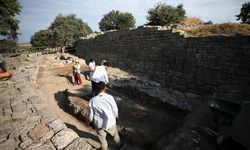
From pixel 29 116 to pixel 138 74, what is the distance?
30.2 feet

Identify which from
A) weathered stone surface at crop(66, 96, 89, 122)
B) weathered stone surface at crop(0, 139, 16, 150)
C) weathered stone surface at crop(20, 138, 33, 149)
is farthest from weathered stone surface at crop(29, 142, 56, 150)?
weathered stone surface at crop(66, 96, 89, 122)

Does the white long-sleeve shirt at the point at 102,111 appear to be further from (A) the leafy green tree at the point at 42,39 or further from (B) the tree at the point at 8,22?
(A) the leafy green tree at the point at 42,39

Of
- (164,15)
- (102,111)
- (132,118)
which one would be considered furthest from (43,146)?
(164,15)

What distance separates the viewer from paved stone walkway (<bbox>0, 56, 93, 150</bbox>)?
3756 mm

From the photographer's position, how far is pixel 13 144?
Answer: 12.5 feet

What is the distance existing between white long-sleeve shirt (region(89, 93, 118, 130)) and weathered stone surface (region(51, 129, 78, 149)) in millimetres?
605

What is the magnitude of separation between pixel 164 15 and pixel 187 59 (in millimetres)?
14829

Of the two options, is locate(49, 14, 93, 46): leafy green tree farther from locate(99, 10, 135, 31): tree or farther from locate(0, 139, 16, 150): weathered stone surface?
locate(0, 139, 16, 150): weathered stone surface

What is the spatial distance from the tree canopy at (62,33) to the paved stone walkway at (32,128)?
114 feet

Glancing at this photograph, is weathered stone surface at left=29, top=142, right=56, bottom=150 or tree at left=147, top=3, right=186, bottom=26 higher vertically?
tree at left=147, top=3, right=186, bottom=26

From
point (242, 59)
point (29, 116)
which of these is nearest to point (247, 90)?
point (242, 59)

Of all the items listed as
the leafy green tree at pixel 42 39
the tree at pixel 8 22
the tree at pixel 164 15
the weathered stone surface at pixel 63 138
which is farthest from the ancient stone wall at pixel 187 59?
the leafy green tree at pixel 42 39

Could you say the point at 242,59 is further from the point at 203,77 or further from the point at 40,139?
the point at 40,139

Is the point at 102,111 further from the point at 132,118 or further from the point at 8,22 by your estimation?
the point at 8,22
